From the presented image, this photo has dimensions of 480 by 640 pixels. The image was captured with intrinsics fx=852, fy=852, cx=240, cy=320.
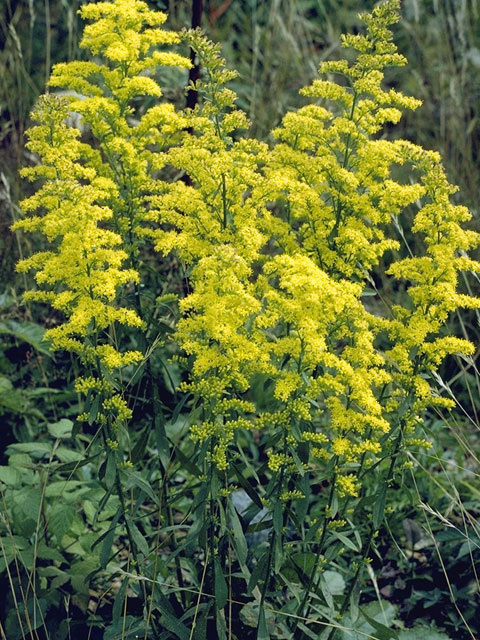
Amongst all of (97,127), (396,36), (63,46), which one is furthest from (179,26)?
(97,127)

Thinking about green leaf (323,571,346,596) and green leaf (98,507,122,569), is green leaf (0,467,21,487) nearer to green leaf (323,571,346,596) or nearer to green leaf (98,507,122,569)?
green leaf (98,507,122,569)

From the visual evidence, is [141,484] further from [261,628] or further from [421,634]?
[421,634]

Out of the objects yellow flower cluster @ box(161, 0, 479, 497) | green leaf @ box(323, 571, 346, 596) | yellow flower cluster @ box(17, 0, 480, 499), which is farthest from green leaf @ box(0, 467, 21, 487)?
green leaf @ box(323, 571, 346, 596)

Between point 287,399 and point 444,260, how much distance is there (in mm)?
759

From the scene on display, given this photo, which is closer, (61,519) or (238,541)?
(238,541)

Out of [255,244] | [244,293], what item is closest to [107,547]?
[244,293]

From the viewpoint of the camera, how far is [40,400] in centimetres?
512

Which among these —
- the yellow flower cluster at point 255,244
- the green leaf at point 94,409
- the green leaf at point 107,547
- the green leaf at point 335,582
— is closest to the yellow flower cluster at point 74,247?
the yellow flower cluster at point 255,244

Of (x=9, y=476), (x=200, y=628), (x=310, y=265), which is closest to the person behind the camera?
(x=310, y=265)

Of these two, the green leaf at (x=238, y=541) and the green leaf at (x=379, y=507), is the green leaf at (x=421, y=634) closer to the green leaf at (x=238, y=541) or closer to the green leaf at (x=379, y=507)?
the green leaf at (x=379, y=507)

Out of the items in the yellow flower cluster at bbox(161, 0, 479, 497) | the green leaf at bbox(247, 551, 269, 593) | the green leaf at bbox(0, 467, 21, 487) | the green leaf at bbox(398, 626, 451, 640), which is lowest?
the green leaf at bbox(398, 626, 451, 640)

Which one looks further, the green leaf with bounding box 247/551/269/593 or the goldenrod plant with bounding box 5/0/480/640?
the green leaf with bounding box 247/551/269/593

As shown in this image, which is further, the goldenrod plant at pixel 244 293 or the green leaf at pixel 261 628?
the green leaf at pixel 261 628

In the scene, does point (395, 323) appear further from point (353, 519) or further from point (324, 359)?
point (353, 519)
